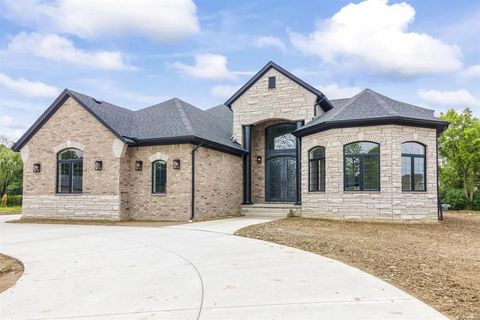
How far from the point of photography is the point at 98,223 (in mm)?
14367

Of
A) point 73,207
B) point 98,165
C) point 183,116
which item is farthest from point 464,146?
point 73,207

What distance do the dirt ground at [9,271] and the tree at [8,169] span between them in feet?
103

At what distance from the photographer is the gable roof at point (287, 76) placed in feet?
58.6

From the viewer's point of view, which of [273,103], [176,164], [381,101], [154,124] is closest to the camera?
[381,101]

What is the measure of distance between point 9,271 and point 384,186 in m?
11.9

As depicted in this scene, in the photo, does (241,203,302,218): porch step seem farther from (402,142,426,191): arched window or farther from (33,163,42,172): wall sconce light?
(33,163,42,172): wall sconce light

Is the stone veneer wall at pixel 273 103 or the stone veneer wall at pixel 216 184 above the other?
the stone veneer wall at pixel 273 103

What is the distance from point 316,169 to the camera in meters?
15.6

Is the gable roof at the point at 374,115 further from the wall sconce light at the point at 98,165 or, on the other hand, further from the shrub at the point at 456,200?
the shrub at the point at 456,200

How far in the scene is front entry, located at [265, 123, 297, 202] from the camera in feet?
61.7

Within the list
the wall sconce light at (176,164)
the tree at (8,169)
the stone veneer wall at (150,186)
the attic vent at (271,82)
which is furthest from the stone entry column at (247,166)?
the tree at (8,169)

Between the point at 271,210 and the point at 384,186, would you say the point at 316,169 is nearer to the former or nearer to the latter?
the point at 384,186

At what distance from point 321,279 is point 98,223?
11.2 metres

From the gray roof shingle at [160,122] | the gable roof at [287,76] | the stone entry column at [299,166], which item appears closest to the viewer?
the gray roof shingle at [160,122]
